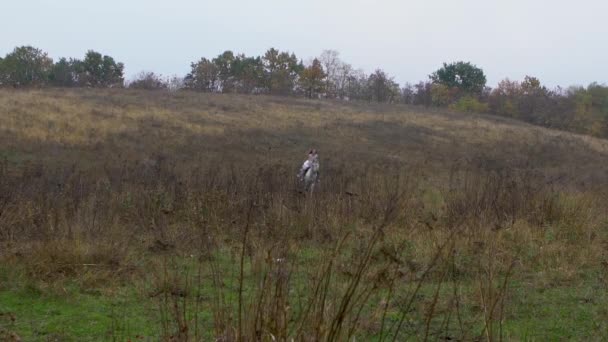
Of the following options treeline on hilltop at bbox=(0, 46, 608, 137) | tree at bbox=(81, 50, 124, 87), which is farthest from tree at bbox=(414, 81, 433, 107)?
Answer: tree at bbox=(81, 50, 124, 87)

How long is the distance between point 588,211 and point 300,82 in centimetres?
6215

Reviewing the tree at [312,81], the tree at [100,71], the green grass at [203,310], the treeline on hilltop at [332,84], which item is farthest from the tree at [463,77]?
the green grass at [203,310]

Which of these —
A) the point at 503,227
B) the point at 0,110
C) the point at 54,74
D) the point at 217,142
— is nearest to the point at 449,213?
the point at 503,227

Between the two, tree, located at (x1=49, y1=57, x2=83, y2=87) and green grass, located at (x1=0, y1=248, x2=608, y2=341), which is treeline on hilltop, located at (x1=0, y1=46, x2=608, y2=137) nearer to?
tree, located at (x1=49, y1=57, x2=83, y2=87)

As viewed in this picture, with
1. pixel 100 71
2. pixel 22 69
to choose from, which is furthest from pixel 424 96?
pixel 22 69

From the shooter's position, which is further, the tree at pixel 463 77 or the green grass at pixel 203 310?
the tree at pixel 463 77

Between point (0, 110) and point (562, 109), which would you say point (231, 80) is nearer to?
point (562, 109)

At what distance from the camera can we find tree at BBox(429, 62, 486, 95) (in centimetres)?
7525

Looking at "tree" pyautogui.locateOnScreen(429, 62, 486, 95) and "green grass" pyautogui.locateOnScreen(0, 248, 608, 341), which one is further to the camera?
"tree" pyautogui.locateOnScreen(429, 62, 486, 95)

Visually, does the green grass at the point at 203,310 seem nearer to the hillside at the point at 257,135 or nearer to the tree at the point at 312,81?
the hillside at the point at 257,135

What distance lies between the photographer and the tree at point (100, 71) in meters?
Result: 63.2

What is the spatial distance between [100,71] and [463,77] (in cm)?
3930

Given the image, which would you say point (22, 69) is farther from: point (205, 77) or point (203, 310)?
point (203, 310)

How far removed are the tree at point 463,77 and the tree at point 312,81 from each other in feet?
48.3
